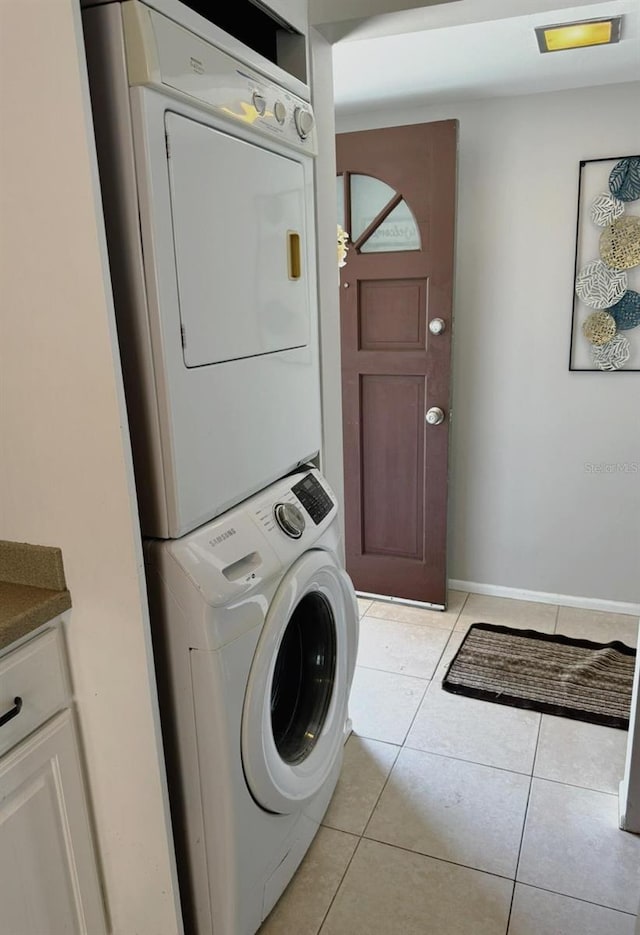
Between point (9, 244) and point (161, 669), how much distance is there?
2.61ft

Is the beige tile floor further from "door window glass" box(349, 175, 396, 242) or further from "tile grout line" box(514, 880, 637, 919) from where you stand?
"door window glass" box(349, 175, 396, 242)

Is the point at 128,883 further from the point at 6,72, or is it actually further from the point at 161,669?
the point at 6,72

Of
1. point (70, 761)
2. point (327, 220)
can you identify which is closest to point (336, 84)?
point (327, 220)

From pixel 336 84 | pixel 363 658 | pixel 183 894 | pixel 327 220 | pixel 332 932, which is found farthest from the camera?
pixel 363 658

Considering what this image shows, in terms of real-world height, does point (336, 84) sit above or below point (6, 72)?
above

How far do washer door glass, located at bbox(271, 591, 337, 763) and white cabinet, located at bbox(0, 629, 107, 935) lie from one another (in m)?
0.52

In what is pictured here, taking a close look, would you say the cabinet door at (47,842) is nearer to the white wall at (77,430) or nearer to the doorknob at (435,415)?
the white wall at (77,430)

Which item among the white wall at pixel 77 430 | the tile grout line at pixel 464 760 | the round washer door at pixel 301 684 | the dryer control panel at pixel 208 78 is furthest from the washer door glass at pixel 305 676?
the dryer control panel at pixel 208 78

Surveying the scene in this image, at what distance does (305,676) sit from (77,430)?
0.96 meters

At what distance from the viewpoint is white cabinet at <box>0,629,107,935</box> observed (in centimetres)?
111

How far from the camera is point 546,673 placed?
252 centimetres

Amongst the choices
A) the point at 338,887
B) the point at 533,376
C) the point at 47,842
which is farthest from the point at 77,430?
the point at 533,376

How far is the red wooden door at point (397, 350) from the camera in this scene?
104 inches

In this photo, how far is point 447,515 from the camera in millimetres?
2979
